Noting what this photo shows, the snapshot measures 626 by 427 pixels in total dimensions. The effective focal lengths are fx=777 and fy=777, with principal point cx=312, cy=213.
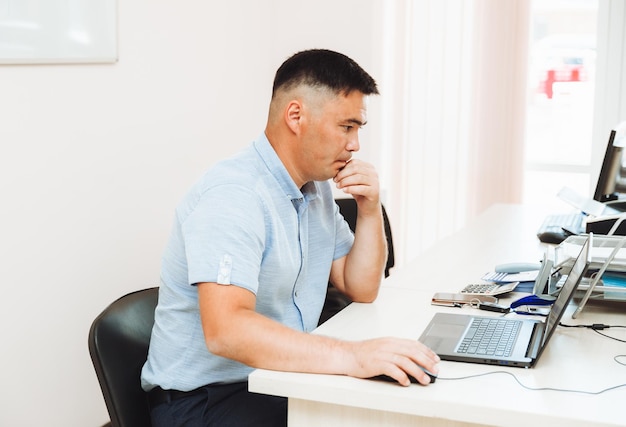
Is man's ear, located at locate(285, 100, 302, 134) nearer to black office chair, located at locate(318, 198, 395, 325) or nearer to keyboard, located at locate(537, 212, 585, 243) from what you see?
black office chair, located at locate(318, 198, 395, 325)

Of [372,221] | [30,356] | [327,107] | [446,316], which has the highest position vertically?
[327,107]

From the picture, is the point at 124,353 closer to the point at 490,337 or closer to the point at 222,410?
the point at 222,410

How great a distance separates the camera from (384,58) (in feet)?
13.8

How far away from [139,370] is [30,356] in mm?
918

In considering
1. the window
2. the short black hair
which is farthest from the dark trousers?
the window

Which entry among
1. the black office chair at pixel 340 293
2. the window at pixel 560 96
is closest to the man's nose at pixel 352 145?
the black office chair at pixel 340 293

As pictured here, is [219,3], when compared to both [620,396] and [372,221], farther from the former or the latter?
[620,396]

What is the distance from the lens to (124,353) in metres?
1.60

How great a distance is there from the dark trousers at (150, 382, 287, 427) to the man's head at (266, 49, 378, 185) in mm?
497

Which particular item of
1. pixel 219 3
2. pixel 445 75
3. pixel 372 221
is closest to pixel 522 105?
pixel 445 75

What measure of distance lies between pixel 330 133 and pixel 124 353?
0.64 m

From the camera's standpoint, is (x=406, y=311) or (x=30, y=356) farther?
(x=30, y=356)

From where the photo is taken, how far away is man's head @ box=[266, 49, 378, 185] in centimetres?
171

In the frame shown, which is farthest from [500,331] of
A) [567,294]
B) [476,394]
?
[476,394]
